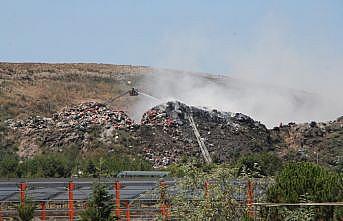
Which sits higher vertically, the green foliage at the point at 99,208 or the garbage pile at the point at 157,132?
the garbage pile at the point at 157,132

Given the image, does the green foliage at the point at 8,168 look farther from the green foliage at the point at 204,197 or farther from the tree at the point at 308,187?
the green foliage at the point at 204,197

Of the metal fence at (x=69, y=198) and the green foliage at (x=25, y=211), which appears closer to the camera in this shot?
the green foliage at (x=25, y=211)

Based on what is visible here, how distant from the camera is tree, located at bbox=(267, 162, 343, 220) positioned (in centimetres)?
1888

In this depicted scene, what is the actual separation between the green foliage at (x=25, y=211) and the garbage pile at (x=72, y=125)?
120ft

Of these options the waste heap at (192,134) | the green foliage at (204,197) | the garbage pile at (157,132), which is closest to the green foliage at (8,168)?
the garbage pile at (157,132)

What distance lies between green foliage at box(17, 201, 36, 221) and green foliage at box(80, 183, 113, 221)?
3.37 m

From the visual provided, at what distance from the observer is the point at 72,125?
6425cm

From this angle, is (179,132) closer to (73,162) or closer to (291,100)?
(73,162)

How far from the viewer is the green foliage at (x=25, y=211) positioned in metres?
22.9

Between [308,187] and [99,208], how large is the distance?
5.80 meters

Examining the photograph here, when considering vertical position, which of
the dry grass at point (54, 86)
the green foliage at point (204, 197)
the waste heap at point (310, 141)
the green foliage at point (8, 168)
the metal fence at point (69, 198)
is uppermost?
the dry grass at point (54, 86)

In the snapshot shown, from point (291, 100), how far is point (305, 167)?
98.9 m

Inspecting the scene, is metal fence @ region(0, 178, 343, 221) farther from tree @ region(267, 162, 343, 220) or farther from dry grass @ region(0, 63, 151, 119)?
dry grass @ region(0, 63, 151, 119)

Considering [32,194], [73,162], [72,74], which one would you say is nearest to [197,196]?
[32,194]
